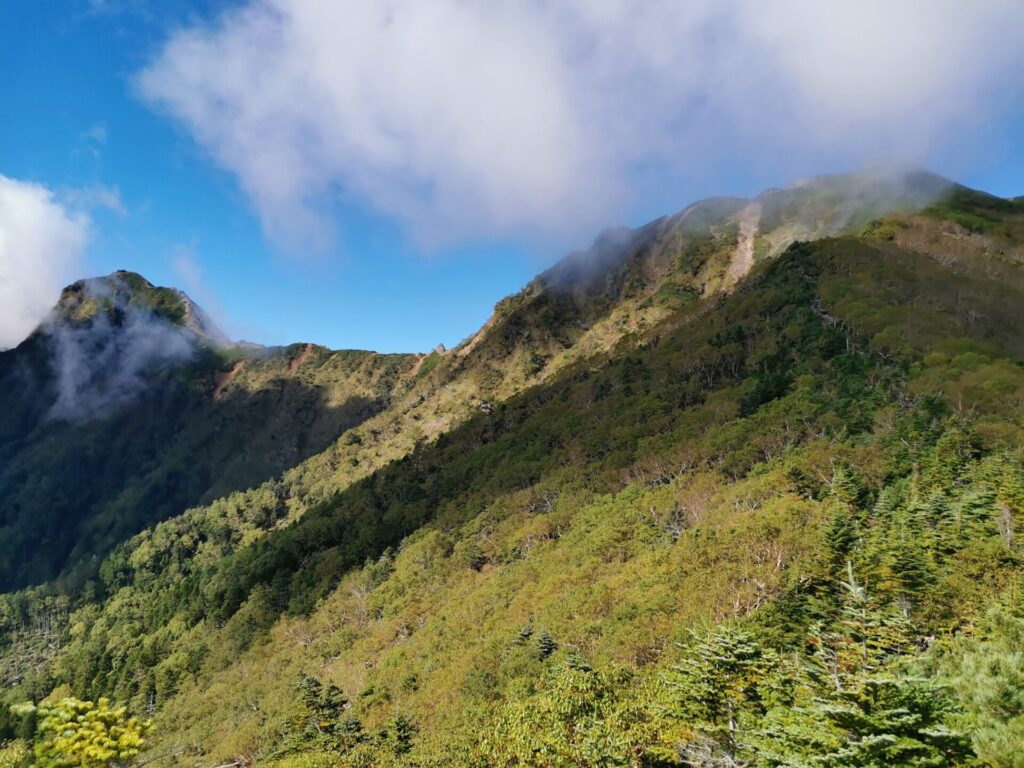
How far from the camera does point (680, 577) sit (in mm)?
66000

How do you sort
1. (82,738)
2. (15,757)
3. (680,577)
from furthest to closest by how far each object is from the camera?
(680,577) < (15,757) < (82,738)

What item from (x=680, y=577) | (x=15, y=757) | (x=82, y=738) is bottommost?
(x=680, y=577)

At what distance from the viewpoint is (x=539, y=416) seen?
174125mm

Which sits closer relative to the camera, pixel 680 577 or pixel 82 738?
pixel 82 738

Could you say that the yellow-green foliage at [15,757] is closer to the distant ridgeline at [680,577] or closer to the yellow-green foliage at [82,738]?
the distant ridgeline at [680,577]

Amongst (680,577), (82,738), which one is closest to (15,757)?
(82,738)

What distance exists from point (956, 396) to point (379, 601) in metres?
115

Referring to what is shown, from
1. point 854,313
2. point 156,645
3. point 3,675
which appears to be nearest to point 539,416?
point 854,313

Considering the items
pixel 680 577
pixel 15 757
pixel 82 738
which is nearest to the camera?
pixel 82 738

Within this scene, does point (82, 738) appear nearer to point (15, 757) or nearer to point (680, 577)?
point (15, 757)

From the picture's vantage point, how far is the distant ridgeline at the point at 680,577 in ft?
88.1

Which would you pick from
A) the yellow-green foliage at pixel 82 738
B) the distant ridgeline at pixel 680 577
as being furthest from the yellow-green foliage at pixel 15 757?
the yellow-green foliage at pixel 82 738

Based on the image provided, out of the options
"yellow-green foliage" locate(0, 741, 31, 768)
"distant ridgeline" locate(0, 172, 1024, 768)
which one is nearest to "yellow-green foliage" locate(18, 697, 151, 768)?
"distant ridgeline" locate(0, 172, 1024, 768)

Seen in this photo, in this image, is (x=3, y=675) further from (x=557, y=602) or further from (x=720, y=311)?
(x=720, y=311)
